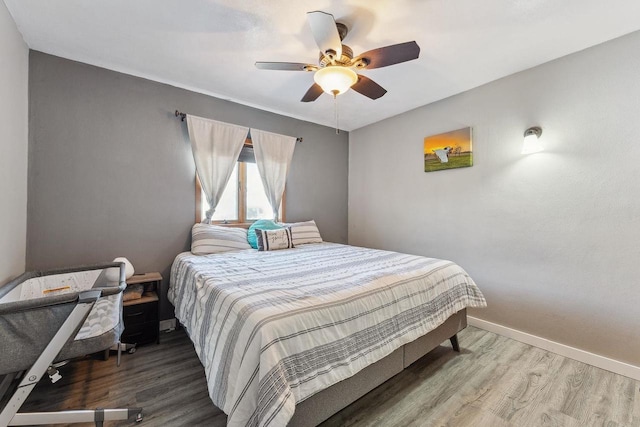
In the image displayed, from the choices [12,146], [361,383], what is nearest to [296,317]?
[361,383]

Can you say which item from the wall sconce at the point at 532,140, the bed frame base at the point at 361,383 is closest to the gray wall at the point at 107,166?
the bed frame base at the point at 361,383

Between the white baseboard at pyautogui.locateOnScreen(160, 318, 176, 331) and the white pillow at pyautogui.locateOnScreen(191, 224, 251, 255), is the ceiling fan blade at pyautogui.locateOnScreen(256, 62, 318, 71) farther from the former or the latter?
the white baseboard at pyautogui.locateOnScreen(160, 318, 176, 331)

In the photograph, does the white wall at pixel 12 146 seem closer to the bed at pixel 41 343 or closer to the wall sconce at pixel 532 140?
the bed at pixel 41 343

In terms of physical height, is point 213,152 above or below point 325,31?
below

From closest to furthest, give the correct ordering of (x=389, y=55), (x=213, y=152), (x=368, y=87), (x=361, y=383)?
(x=361, y=383)
(x=389, y=55)
(x=368, y=87)
(x=213, y=152)

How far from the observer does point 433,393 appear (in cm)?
175

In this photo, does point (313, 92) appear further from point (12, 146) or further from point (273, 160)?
point (12, 146)

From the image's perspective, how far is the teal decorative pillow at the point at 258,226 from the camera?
3.05 metres

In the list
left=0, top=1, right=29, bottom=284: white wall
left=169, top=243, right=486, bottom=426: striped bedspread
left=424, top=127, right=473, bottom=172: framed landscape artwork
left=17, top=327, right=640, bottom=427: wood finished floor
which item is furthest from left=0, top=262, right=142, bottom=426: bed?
left=424, top=127, right=473, bottom=172: framed landscape artwork

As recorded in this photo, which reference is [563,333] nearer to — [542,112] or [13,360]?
[542,112]

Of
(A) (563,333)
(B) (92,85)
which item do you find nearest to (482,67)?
(A) (563,333)

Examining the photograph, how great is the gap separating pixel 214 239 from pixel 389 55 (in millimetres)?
2295

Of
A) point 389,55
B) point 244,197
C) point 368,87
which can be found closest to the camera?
point 389,55

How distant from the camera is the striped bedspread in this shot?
1.10 m
